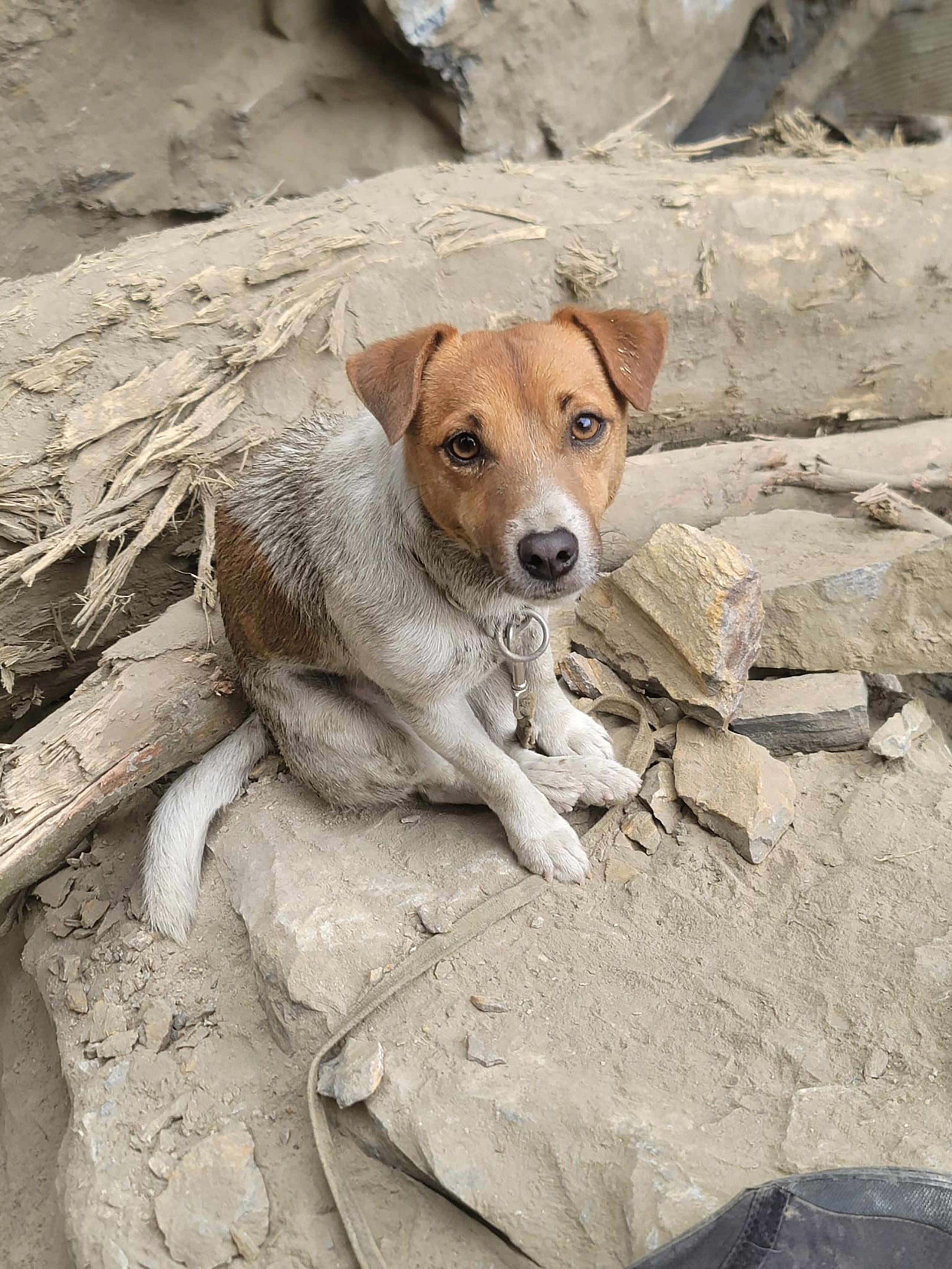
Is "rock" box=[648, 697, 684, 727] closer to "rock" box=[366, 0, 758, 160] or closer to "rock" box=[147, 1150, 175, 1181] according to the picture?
"rock" box=[147, 1150, 175, 1181]

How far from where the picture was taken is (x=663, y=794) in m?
3.11

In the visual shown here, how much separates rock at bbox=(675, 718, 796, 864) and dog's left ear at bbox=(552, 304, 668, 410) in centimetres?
121

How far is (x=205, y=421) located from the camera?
3986 millimetres

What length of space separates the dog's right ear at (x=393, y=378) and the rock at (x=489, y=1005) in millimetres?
1630

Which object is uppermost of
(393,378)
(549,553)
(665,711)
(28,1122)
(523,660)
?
(393,378)

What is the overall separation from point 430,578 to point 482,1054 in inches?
55.0

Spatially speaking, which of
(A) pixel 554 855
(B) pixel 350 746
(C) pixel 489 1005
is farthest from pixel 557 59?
(C) pixel 489 1005

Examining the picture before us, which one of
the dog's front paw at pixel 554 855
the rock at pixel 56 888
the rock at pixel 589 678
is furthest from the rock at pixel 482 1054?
the rock at pixel 56 888

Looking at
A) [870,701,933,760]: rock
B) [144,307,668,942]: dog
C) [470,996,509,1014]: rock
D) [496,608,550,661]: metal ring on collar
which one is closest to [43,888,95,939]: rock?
[144,307,668,942]: dog

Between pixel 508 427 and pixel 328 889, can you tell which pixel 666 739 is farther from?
pixel 508 427

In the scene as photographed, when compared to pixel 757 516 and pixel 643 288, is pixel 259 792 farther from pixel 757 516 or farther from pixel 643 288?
pixel 643 288

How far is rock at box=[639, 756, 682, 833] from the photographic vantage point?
3051 mm

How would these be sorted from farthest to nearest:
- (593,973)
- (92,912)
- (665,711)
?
(665,711) < (92,912) < (593,973)

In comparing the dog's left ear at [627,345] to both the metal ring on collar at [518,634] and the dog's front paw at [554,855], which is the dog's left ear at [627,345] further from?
the dog's front paw at [554,855]
